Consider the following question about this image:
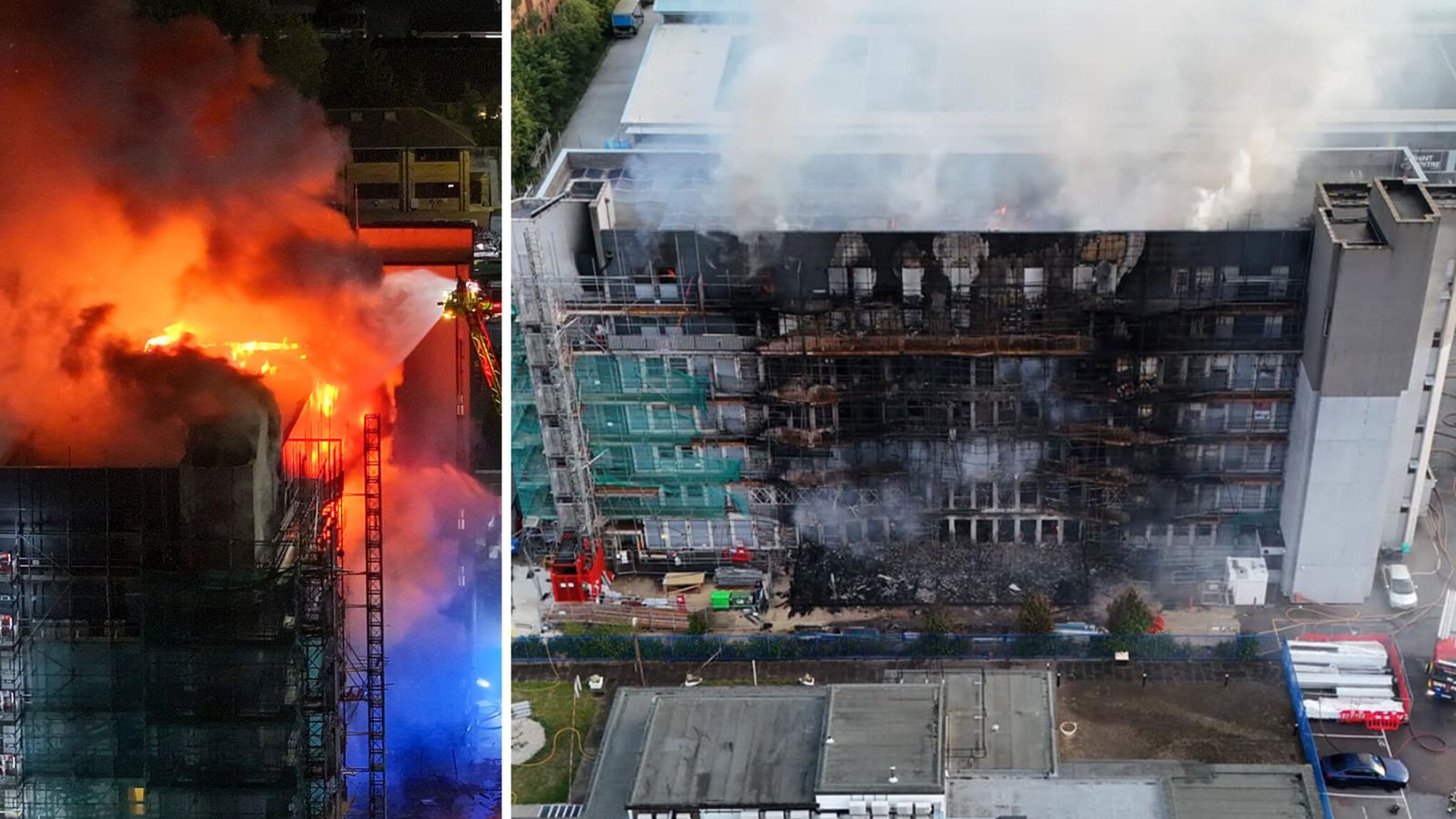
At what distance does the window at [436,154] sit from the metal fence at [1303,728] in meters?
7.86

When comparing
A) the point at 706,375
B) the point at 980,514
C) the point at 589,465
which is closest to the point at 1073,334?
the point at 980,514

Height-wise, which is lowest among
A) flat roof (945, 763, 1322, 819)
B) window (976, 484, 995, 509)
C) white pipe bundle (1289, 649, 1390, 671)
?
flat roof (945, 763, 1322, 819)

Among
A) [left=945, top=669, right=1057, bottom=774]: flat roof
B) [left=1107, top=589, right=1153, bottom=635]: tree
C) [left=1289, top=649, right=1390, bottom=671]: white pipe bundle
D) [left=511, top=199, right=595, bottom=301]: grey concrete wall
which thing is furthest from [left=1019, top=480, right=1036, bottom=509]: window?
[left=511, top=199, right=595, bottom=301]: grey concrete wall

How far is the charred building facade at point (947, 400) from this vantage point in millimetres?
12109

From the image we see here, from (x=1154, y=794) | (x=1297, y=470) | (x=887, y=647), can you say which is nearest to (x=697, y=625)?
(x=887, y=647)

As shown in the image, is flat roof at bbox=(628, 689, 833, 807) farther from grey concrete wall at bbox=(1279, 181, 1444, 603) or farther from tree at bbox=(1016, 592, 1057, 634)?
grey concrete wall at bbox=(1279, 181, 1444, 603)

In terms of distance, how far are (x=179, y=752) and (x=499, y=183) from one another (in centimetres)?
168

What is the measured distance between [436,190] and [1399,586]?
9.80 meters

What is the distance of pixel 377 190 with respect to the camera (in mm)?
4520

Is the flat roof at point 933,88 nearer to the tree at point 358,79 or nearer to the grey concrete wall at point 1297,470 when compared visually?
the grey concrete wall at point 1297,470

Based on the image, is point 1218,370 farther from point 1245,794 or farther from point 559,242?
point 559,242

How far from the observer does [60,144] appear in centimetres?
440

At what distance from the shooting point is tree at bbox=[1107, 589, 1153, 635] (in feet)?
39.9

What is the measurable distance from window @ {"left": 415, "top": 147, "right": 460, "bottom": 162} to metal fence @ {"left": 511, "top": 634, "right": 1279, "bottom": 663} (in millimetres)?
8208
